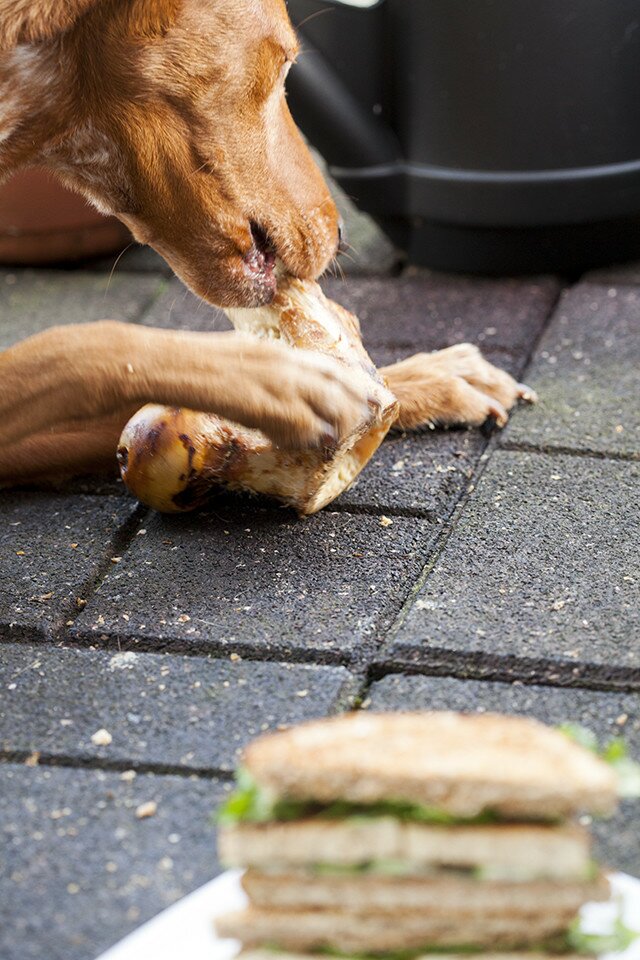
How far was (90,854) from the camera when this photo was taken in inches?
64.1

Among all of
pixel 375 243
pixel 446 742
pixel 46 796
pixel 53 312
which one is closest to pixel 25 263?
pixel 53 312

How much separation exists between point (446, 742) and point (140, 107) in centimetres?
143

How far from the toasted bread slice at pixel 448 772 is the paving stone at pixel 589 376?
1529 millimetres

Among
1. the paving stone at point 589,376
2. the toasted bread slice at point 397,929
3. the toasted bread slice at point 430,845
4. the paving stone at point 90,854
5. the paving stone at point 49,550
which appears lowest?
the paving stone at point 589,376

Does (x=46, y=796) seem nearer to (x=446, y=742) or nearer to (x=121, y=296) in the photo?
(x=446, y=742)

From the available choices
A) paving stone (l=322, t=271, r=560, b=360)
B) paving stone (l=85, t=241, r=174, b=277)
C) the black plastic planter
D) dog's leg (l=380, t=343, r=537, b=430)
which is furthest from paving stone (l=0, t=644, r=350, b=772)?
paving stone (l=85, t=241, r=174, b=277)

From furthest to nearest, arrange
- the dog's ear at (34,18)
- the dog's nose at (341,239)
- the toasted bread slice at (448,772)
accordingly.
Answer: the dog's nose at (341,239)
the dog's ear at (34,18)
the toasted bread slice at (448,772)

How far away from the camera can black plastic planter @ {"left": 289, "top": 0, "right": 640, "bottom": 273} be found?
3361 mm

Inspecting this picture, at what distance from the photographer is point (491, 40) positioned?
3363 mm

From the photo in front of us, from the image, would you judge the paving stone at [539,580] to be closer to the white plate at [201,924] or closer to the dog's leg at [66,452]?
the white plate at [201,924]

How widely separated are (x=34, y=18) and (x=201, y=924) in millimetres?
1415

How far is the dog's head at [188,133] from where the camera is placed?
7.21ft

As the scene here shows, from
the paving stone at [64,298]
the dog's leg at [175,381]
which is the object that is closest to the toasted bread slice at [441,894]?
the dog's leg at [175,381]

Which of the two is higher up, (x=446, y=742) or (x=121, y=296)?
(x=446, y=742)
